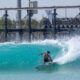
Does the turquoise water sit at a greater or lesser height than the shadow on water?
greater

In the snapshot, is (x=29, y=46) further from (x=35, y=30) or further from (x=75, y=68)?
(x=75, y=68)

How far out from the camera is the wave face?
78.5ft

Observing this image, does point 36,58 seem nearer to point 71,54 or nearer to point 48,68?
point 71,54

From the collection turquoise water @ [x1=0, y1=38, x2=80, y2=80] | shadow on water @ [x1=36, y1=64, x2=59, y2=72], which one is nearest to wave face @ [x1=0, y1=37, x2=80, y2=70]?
turquoise water @ [x1=0, y1=38, x2=80, y2=80]

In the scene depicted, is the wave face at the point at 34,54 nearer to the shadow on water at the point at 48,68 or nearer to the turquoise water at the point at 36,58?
the turquoise water at the point at 36,58

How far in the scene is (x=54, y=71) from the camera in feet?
66.1

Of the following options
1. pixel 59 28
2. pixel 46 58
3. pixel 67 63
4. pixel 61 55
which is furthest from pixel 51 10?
pixel 46 58

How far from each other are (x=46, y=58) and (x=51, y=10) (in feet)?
53.0

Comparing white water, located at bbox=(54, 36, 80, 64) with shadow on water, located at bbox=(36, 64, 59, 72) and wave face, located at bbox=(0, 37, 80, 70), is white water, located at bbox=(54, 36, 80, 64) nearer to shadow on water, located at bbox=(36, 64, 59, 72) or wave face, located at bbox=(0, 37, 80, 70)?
wave face, located at bbox=(0, 37, 80, 70)

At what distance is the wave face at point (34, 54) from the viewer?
23922mm

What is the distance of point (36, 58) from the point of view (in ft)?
86.1

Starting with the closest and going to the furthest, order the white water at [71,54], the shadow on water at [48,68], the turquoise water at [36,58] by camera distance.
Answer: the shadow on water at [48,68]
the turquoise water at [36,58]
the white water at [71,54]

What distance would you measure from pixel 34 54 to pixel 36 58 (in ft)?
5.69

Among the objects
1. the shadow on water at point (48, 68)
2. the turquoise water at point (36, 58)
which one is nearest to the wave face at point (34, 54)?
the turquoise water at point (36, 58)
